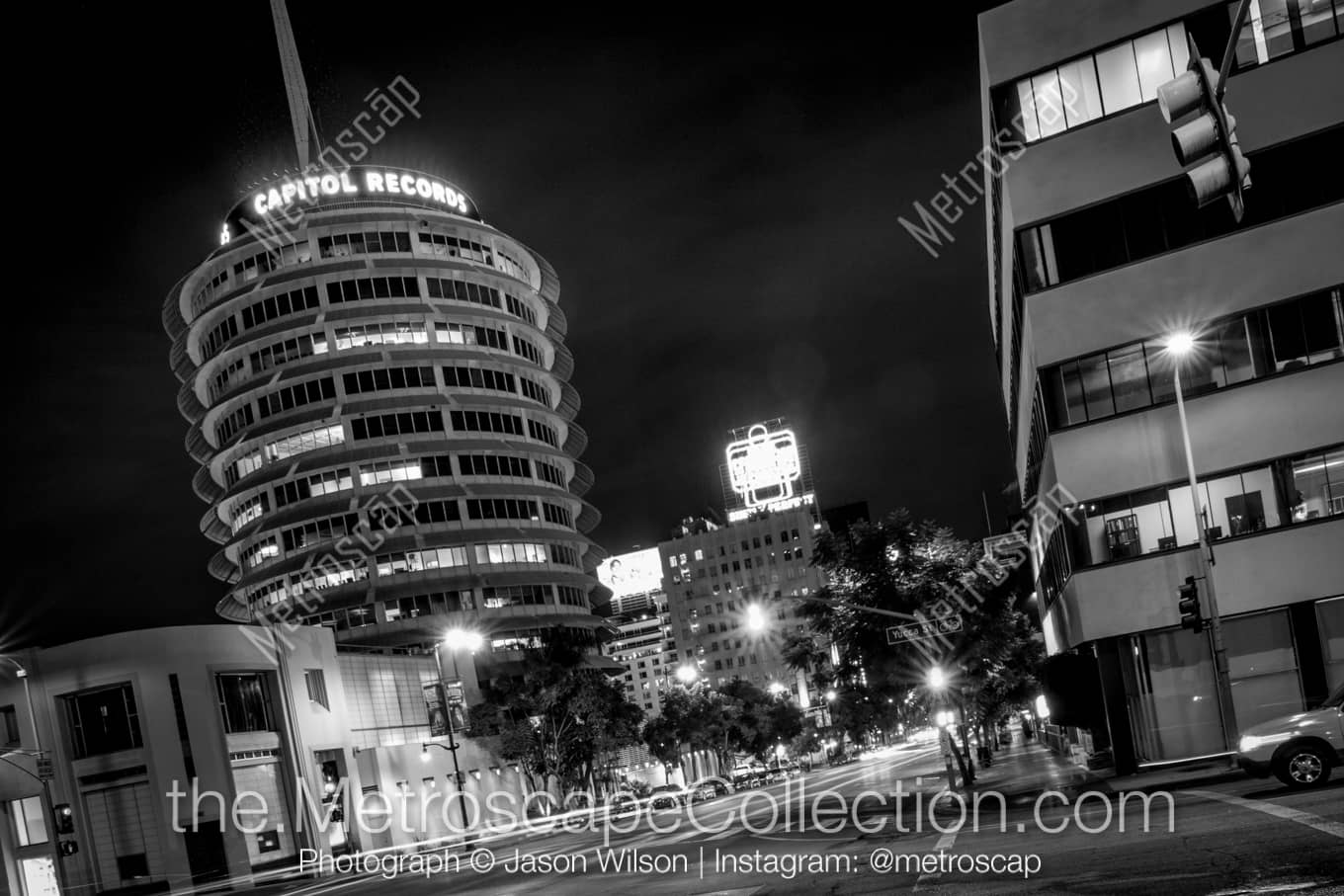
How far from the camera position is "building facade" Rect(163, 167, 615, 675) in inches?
3541

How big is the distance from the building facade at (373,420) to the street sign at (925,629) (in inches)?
2146

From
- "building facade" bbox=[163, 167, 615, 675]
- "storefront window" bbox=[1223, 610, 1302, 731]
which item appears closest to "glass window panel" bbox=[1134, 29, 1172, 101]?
"storefront window" bbox=[1223, 610, 1302, 731]

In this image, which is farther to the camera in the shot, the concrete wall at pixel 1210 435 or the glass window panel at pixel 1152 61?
the glass window panel at pixel 1152 61

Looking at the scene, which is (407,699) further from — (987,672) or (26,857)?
(987,672)

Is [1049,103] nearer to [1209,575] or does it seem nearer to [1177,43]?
[1177,43]

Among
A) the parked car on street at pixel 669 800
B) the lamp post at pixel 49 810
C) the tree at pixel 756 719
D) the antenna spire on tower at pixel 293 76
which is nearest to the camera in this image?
the lamp post at pixel 49 810

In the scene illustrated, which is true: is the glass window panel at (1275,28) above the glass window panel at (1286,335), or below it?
above

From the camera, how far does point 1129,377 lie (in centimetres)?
3447

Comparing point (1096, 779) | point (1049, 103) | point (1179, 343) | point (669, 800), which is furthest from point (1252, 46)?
point (669, 800)

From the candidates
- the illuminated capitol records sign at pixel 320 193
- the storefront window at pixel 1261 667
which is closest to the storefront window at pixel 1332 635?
the storefront window at pixel 1261 667

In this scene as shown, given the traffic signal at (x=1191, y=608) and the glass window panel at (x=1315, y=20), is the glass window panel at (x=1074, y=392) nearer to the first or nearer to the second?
the traffic signal at (x=1191, y=608)

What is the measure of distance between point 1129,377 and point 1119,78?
8.61 metres

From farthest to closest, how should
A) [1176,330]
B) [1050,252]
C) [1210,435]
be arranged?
[1050,252], [1176,330], [1210,435]

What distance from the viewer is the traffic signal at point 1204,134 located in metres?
10.5
